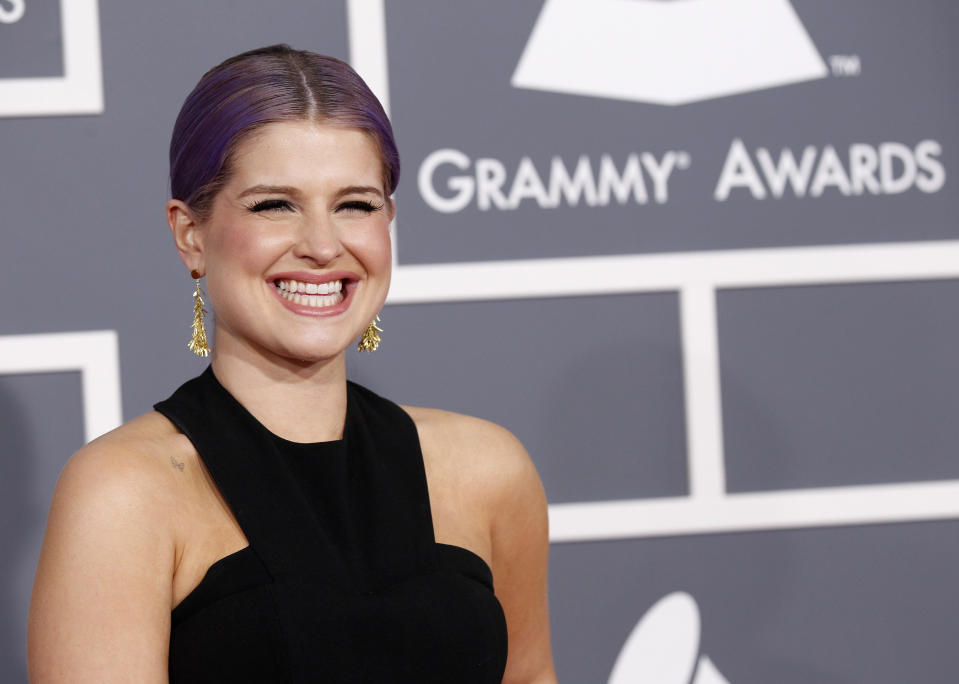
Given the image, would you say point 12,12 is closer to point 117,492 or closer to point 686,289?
point 117,492

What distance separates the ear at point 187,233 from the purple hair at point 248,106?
12 mm

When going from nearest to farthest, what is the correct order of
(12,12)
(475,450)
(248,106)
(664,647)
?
(248,106), (475,450), (12,12), (664,647)

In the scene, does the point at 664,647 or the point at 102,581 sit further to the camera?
the point at 664,647

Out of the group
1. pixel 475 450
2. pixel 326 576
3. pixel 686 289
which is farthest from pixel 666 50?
pixel 326 576

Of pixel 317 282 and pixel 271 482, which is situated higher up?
pixel 317 282

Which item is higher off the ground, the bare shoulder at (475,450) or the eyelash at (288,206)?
the eyelash at (288,206)

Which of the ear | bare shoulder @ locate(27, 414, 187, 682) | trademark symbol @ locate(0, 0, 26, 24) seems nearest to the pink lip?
the ear

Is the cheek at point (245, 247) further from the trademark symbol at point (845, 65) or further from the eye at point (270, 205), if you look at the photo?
the trademark symbol at point (845, 65)

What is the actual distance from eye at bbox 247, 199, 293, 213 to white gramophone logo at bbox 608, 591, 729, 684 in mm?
1173

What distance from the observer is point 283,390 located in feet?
4.13

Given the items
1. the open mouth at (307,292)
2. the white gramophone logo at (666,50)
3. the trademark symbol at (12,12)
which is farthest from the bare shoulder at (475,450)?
the trademark symbol at (12,12)

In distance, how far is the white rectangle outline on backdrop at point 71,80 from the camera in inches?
75.4

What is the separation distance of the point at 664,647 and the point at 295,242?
47.5 inches

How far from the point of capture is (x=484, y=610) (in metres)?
1.26
